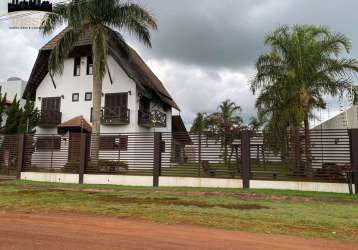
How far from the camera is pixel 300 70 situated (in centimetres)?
1756

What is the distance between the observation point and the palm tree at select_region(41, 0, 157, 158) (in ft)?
65.5

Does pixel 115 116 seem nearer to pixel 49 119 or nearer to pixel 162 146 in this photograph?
pixel 49 119

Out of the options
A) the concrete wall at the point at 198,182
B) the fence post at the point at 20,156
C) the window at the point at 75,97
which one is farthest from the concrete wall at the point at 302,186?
the window at the point at 75,97

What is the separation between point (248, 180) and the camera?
1445 centimetres

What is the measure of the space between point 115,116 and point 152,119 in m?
3.11

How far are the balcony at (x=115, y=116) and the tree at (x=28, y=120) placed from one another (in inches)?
199

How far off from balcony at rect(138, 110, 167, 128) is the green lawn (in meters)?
14.2

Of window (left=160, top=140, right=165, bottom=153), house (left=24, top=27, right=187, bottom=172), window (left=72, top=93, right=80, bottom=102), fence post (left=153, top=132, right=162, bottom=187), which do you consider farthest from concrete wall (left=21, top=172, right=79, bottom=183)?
window (left=72, top=93, right=80, bottom=102)

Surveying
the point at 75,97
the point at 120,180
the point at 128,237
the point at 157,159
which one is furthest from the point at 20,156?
the point at 128,237

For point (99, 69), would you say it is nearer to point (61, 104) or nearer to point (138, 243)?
point (61, 104)

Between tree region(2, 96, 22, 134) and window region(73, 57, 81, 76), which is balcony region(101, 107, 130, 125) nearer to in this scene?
window region(73, 57, 81, 76)

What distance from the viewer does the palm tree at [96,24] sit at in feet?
65.5

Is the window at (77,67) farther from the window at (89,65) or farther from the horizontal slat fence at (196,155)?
the horizontal slat fence at (196,155)

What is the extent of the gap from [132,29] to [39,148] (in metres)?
8.27
